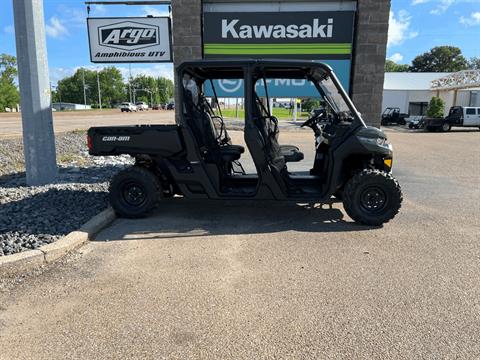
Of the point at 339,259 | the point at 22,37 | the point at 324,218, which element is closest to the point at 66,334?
the point at 339,259

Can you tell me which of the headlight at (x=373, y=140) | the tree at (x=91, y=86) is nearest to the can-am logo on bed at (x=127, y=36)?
the headlight at (x=373, y=140)

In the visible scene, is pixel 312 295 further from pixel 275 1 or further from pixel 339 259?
pixel 275 1

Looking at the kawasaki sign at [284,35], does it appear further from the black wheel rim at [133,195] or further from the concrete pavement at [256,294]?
the concrete pavement at [256,294]

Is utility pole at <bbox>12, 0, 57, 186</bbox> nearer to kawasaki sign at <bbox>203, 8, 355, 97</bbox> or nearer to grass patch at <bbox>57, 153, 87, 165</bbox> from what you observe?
grass patch at <bbox>57, 153, 87, 165</bbox>

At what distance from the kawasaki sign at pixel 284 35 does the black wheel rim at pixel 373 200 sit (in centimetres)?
383

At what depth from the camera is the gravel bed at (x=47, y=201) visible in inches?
174

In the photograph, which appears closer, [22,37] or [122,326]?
[122,326]

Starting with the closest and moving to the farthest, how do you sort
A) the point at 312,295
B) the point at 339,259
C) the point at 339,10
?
the point at 312,295 < the point at 339,259 < the point at 339,10

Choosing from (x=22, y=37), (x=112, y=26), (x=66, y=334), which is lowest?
(x=66, y=334)

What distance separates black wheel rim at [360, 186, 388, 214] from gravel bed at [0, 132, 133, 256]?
369 centimetres

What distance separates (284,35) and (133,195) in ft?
16.9

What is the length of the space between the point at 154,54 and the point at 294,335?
25.0ft

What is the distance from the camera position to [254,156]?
5.20 meters

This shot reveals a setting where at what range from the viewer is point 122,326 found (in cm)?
293
